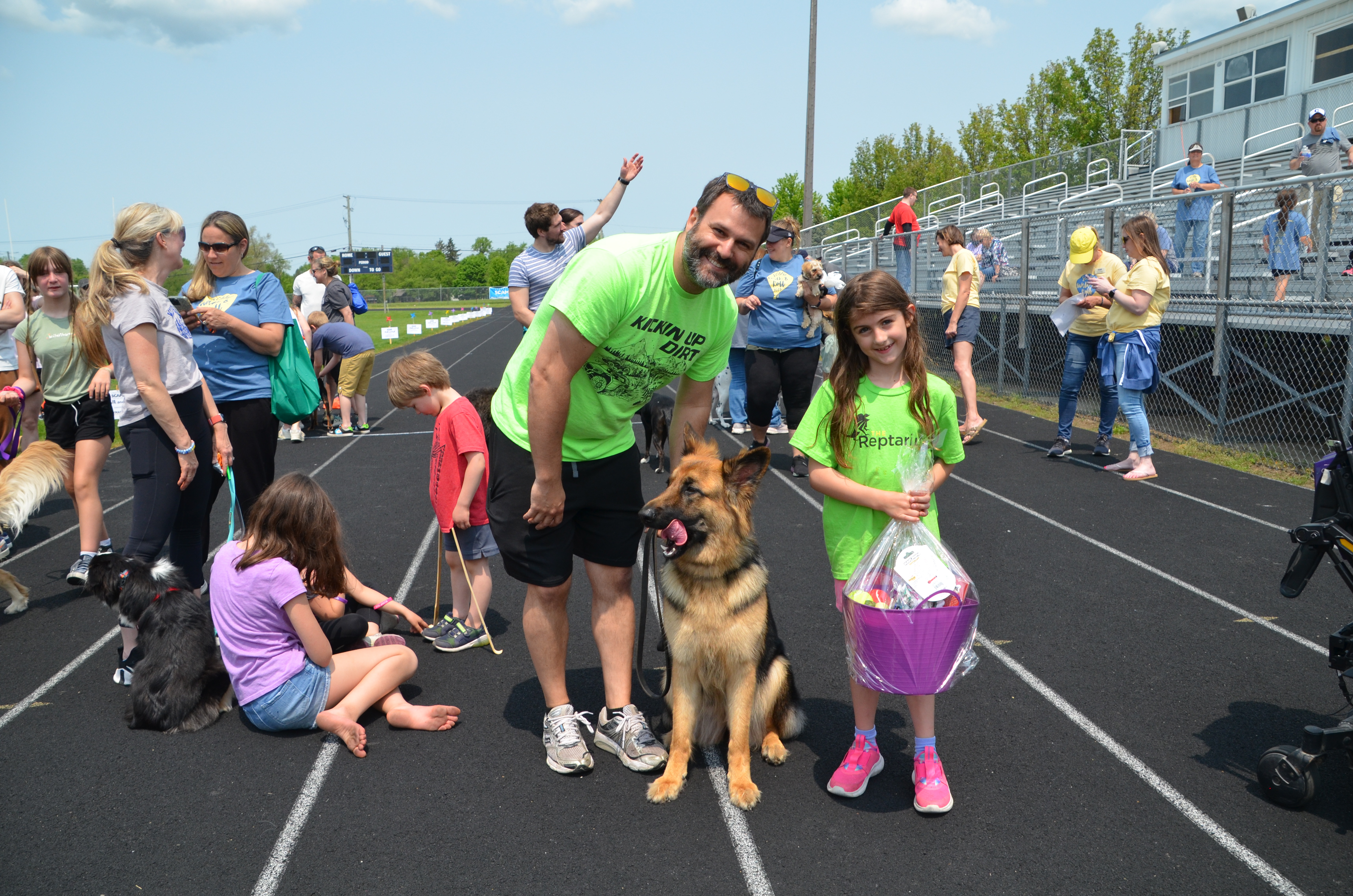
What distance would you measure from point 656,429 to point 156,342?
16.6 feet

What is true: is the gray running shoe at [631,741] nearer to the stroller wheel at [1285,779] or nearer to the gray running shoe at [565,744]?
the gray running shoe at [565,744]

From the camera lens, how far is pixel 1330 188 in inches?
318

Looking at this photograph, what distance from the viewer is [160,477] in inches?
163

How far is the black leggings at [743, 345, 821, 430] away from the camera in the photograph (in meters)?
8.09

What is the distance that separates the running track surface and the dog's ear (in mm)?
1231

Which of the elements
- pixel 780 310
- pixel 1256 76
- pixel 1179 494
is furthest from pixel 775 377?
pixel 1256 76

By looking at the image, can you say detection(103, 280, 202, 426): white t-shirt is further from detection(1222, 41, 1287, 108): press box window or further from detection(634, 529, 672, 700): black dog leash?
detection(1222, 41, 1287, 108): press box window

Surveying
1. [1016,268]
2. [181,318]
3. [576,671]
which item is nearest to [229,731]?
[576,671]

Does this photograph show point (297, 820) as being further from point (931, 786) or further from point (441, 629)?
point (931, 786)

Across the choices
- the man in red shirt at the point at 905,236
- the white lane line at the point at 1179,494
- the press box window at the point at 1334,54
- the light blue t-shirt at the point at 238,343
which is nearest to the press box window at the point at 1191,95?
the press box window at the point at 1334,54

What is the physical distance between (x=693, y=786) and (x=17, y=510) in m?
4.63

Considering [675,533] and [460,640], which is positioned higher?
[675,533]

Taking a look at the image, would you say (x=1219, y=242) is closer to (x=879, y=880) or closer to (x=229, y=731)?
(x=879, y=880)

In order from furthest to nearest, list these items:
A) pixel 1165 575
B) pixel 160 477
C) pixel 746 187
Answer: pixel 1165 575
pixel 160 477
pixel 746 187
